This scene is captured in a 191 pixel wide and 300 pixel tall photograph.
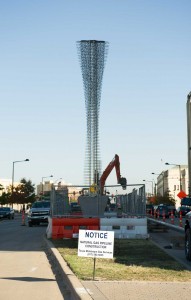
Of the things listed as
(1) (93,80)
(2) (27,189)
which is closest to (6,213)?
(1) (93,80)

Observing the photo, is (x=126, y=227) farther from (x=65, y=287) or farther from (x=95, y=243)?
(x=65, y=287)

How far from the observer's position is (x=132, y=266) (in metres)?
13.5

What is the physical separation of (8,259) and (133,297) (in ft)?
26.1

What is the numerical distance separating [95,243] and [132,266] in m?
2.36

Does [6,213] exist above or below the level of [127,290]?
above

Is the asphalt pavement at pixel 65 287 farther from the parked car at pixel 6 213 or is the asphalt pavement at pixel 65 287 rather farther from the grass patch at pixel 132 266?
the parked car at pixel 6 213

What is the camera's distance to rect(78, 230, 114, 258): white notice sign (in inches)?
447

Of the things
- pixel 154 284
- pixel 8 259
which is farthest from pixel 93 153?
pixel 154 284

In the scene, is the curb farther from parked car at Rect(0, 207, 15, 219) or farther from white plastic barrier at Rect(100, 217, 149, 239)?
parked car at Rect(0, 207, 15, 219)

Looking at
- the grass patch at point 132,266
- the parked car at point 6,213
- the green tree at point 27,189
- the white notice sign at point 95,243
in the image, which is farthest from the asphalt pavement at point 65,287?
the green tree at point 27,189

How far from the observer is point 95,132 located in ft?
307

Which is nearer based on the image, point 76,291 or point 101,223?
point 76,291

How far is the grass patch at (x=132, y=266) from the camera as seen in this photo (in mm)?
11734

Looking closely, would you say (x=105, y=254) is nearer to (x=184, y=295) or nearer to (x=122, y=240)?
(x=184, y=295)
